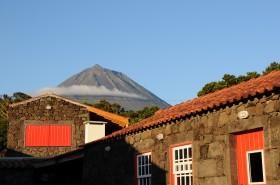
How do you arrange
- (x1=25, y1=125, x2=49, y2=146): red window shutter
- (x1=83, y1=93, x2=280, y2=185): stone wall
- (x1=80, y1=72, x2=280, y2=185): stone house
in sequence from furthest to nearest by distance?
(x1=25, y1=125, x2=49, y2=146): red window shutter, (x1=80, y1=72, x2=280, y2=185): stone house, (x1=83, y1=93, x2=280, y2=185): stone wall

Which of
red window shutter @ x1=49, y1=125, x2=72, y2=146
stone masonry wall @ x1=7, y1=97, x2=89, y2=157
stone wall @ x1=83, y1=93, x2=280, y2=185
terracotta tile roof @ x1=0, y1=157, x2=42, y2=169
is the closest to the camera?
stone wall @ x1=83, y1=93, x2=280, y2=185

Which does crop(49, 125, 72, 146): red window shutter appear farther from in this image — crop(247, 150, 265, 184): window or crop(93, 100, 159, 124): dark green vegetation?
crop(247, 150, 265, 184): window

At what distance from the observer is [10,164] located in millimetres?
21594

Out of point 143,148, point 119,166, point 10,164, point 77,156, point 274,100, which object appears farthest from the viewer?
point 10,164

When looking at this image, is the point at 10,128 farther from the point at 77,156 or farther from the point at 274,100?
the point at 274,100

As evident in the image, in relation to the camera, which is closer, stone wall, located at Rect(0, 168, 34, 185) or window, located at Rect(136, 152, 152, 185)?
window, located at Rect(136, 152, 152, 185)

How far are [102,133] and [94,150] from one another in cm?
1078

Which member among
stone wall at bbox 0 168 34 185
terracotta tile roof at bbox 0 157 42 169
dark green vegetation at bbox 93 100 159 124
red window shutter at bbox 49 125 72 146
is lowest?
stone wall at bbox 0 168 34 185

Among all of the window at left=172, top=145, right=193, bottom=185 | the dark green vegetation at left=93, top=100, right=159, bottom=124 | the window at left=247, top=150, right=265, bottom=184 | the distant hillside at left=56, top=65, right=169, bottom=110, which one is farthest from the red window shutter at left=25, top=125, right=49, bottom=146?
the distant hillside at left=56, top=65, right=169, bottom=110

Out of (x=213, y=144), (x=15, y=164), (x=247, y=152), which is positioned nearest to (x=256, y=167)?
(x=247, y=152)

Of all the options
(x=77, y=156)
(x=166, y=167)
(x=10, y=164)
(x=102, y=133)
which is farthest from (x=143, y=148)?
(x=102, y=133)

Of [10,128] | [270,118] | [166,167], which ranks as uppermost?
[10,128]

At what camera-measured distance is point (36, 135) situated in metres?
28.5

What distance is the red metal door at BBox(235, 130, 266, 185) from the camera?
10.6 metres
